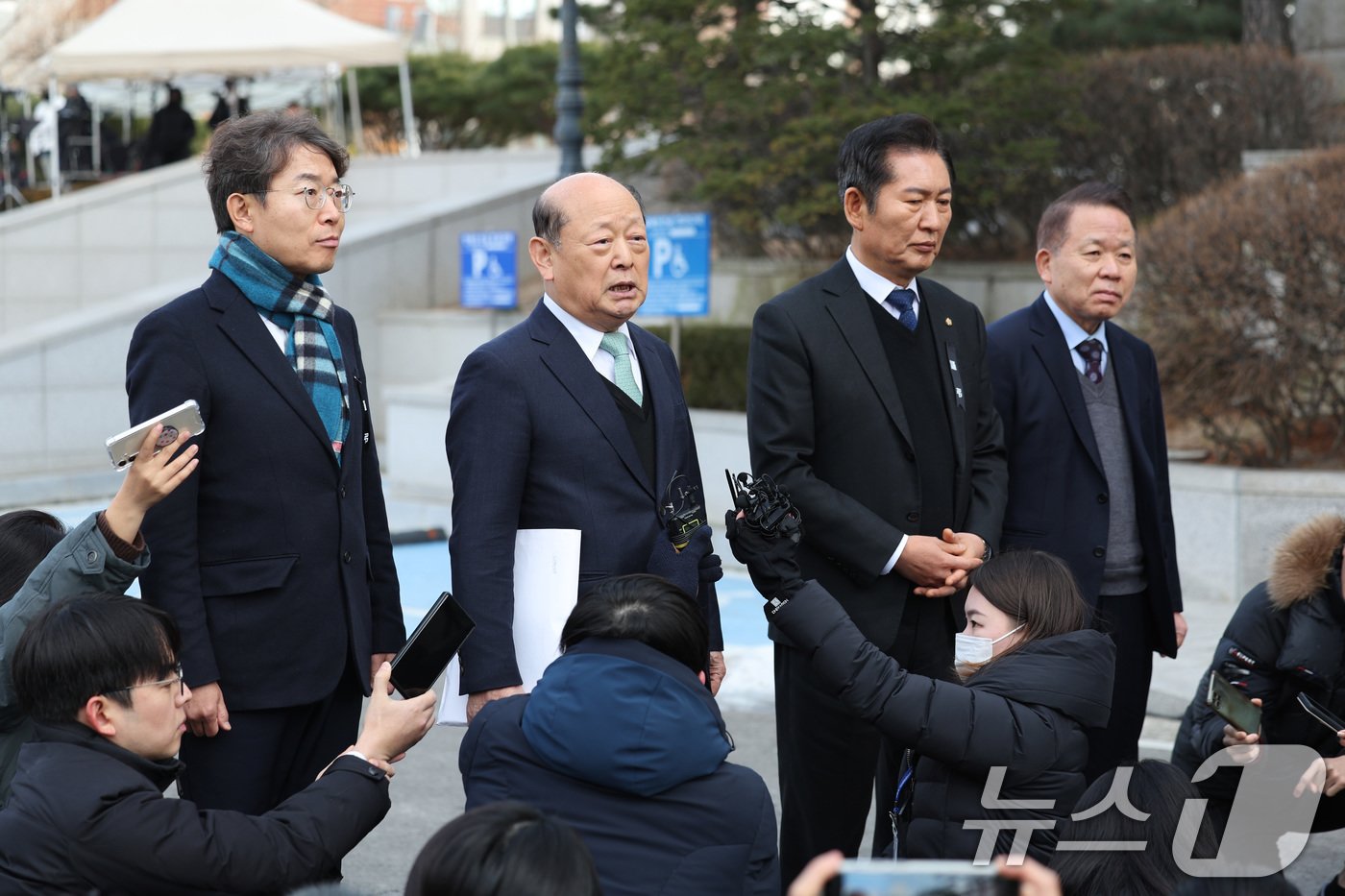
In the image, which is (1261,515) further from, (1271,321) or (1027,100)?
(1027,100)

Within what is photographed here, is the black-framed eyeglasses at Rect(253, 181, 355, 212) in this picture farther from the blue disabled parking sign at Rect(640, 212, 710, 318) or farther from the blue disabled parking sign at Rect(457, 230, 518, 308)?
the blue disabled parking sign at Rect(457, 230, 518, 308)

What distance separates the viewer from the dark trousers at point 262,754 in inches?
142

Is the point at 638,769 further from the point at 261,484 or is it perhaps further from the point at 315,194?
the point at 315,194

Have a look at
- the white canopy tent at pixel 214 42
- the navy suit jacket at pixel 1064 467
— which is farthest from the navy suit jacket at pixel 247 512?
the white canopy tent at pixel 214 42

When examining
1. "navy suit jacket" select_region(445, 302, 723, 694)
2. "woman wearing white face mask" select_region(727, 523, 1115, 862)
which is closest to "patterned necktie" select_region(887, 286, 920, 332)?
"navy suit jacket" select_region(445, 302, 723, 694)

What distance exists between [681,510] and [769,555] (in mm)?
371

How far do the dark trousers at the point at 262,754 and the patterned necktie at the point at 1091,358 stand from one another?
2460mm

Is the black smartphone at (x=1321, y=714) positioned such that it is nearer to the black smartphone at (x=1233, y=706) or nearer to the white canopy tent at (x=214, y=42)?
the black smartphone at (x=1233, y=706)

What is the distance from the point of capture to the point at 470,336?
16.7 meters

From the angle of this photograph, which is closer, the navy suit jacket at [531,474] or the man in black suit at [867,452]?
the navy suit jacket at [531,474]

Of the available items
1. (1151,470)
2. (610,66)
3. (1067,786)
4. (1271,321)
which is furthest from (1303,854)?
(610,66)

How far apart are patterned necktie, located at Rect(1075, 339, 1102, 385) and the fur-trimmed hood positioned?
2.51 feet

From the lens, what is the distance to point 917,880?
63.6 inches

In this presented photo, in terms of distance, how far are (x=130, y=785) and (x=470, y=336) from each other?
45.6 ft
